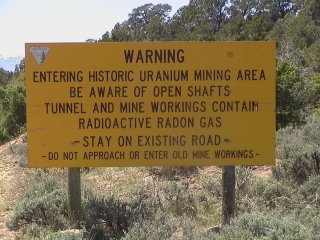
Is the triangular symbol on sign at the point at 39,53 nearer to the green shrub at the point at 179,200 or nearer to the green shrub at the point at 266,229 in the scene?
the green shrub at the point at 179,200

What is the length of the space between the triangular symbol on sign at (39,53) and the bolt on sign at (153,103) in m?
0.01

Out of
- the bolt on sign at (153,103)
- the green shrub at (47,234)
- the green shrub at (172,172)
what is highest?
the bolt on sign at (153,103)

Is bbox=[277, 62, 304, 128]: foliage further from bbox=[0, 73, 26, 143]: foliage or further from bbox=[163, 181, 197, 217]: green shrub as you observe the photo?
bbox=[163, 181, 197, 217]: green shrub

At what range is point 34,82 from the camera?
536 cm

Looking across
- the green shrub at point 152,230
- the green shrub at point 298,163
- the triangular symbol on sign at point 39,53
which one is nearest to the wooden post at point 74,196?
the green shrub at point 152,230

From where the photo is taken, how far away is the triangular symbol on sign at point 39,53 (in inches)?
210

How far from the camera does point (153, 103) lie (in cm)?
539

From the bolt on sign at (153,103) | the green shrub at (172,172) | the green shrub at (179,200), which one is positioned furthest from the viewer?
the green shrub at (172,172)

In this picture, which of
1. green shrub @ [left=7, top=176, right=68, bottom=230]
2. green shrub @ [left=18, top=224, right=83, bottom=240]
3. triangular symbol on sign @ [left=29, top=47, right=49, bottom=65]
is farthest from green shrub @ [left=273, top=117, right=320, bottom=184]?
triangular symbol on sign @ [left=29, top=47, right=49, bottom=65]

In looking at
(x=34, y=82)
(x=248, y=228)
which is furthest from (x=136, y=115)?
(x=248, y=228)

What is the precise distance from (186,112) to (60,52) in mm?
1429

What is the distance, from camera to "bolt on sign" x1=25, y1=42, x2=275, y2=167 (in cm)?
537

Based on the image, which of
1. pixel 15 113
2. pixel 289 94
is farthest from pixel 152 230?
pixel 15 113

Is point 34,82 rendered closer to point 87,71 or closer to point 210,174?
point 87,71
